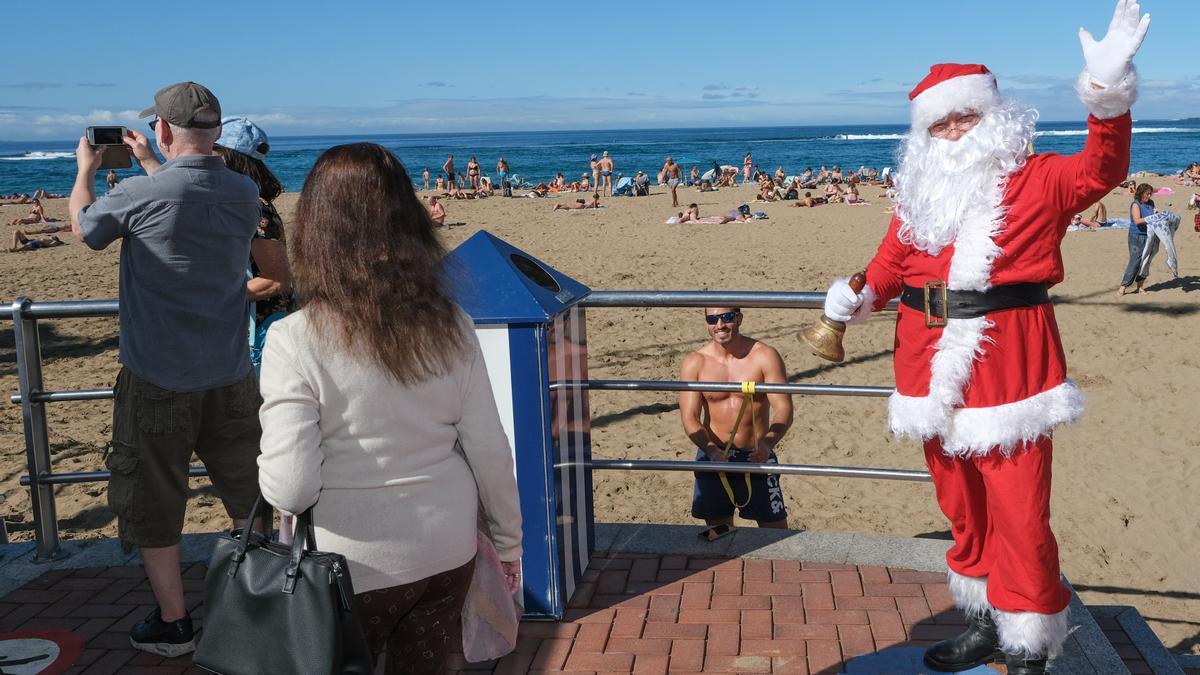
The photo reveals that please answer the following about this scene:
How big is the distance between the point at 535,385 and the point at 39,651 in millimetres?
1903

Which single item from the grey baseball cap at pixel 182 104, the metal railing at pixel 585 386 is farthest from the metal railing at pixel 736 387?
the grey baseball cap at pixel 182 104

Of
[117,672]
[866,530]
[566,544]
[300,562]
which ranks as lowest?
[866,530]

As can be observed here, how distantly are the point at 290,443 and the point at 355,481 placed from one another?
0.16 metres

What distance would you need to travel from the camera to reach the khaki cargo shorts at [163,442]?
10.4ft

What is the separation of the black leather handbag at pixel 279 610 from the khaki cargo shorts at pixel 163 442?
1.13m

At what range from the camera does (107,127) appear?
3299mm

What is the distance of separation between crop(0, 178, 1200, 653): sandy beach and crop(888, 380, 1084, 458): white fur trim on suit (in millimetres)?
1536

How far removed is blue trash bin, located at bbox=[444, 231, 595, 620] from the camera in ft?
11.0

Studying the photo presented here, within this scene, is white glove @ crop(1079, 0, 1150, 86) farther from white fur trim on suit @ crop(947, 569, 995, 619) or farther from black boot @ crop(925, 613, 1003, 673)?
black boot @ crop(925, 613, 1003, 673)

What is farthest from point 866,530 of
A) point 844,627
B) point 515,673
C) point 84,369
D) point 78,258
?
point 78,258

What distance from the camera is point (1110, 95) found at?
261 cm

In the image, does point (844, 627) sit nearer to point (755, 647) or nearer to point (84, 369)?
point (755, 647)

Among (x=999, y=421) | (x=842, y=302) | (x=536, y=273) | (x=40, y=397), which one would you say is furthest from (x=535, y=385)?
(x=40, y=397)

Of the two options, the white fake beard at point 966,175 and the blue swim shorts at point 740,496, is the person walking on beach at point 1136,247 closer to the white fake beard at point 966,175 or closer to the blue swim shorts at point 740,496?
the blue swim shorts at point 740,496
